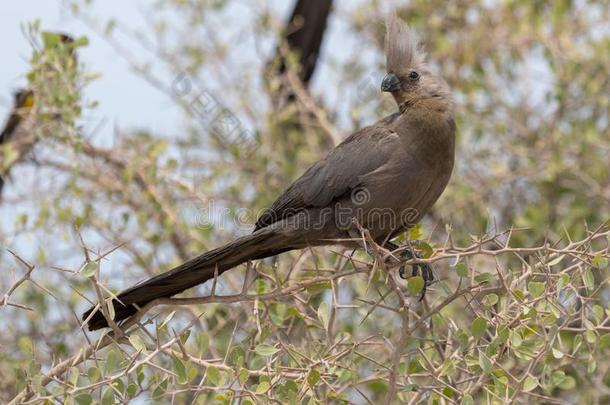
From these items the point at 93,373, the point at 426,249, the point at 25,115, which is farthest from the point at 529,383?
the point at 25,115

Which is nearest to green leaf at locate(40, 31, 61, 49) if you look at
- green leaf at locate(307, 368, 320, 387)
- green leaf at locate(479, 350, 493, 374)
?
green leaf at locate(307, 368, 320, 387)

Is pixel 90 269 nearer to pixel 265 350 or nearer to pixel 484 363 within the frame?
pixel 265 350

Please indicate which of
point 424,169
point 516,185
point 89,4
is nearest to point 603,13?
point 516,185

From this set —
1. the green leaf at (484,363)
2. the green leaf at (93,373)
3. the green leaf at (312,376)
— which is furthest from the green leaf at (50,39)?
the green leaf at (484,363)

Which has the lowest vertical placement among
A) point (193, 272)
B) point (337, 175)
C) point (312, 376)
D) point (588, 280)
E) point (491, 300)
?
point (588, 280)

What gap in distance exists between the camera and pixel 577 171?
6.21 meters

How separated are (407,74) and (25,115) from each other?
2.22m

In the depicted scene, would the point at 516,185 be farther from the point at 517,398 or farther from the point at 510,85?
the point at 517,398

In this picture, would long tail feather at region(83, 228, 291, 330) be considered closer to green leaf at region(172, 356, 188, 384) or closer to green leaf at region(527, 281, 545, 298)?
green leaf at region(172, 356, 188, 384)

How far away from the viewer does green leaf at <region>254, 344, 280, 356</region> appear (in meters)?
3.33

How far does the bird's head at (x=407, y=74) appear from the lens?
4.74 m

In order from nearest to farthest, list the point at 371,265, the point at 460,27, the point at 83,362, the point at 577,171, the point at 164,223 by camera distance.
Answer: the point at 83,362 < the point at 371,265 < the point at 164,223 < the point at 577,171 < the point at 460,27

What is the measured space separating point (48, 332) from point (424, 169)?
8.43 ft

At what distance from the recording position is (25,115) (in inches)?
206
